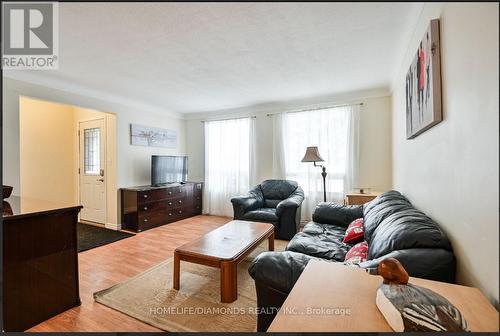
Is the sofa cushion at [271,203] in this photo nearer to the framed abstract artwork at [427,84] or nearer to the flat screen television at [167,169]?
the flat screen television at [167,169]

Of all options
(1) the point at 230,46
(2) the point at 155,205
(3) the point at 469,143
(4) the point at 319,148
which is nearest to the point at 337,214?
(4) the point at 319,148

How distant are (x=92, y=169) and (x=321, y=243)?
4265mm

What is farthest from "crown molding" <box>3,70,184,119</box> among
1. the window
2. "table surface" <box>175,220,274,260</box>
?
"table surface" <box>175,220,274,260</box>

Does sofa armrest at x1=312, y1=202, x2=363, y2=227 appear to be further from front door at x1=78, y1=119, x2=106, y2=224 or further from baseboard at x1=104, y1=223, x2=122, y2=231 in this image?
front door at x1=78, y1=119, x2=106, y2=224

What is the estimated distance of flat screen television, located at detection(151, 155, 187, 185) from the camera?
424 cm

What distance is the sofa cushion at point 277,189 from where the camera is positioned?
3994mm

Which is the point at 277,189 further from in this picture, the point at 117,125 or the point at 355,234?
the point at 117,125

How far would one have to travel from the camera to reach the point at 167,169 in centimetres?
450

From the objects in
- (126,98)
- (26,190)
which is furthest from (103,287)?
(26,190)

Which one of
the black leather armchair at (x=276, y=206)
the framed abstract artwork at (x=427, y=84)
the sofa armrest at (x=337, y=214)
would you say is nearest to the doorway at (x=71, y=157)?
the black leather armchair at (x=276, y=206)

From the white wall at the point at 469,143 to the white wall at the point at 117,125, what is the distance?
12.1 feet

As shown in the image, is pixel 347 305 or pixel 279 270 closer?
pixel 347 305

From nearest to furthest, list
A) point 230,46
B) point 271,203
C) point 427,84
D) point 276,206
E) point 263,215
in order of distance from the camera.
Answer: point 427,84
point 230,46
point 263,215
point 276,206
point 271,203

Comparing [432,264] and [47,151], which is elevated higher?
[47,151]
